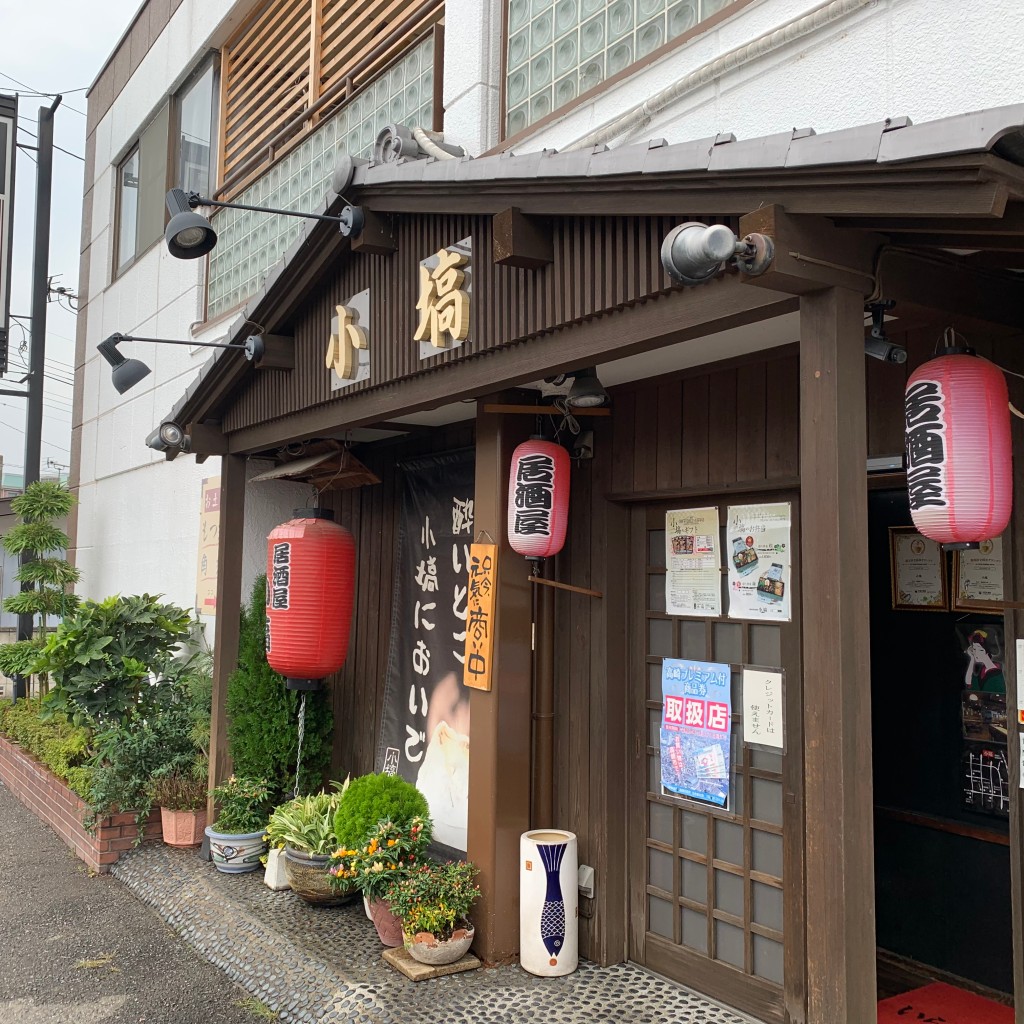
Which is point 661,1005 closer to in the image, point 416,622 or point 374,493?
point 416,622

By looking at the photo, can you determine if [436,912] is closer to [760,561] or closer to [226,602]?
[760,561]

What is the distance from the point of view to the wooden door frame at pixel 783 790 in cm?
483

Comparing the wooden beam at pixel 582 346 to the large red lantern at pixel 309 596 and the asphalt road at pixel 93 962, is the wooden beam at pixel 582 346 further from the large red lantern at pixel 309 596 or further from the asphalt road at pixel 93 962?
the asphalt road at pixel 93 962

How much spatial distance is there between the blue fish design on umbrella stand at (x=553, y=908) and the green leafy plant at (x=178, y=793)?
397 cm

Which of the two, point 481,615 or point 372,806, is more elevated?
point 481,615

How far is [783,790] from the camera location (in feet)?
16.3

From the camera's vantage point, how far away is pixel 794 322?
4.50 metres

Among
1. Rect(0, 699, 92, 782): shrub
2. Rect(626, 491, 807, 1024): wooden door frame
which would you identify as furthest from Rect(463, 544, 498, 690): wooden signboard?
Rect(0, 699, 92, 782): shrub

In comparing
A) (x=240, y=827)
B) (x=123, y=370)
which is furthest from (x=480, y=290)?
(x=240, y=827)

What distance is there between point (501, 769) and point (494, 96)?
4574mm

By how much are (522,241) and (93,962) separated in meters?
5.35

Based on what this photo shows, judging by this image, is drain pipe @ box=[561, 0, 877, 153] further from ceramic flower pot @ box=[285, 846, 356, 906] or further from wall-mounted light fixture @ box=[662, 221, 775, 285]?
ceramic flower pot @ box=[285, 846, 356, 906]

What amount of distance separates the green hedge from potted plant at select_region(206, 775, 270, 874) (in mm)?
1483

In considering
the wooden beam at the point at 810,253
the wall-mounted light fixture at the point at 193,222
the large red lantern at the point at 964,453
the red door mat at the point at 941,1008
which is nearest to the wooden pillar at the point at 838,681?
the wooden beam at the point at 810,253
